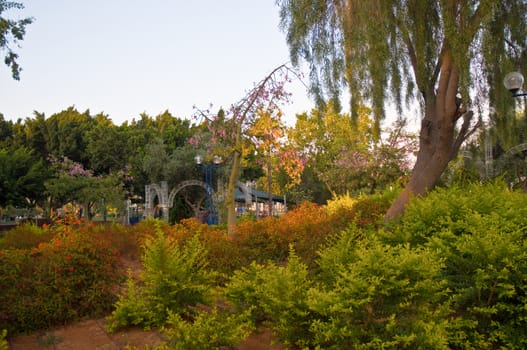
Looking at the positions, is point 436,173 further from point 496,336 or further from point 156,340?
point 156,340

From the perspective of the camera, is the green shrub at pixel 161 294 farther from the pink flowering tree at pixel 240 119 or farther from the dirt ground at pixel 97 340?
the pink flowering tree at pixel 240 119

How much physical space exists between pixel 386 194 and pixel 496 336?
495 centimetres

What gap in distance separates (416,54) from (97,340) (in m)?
6.13

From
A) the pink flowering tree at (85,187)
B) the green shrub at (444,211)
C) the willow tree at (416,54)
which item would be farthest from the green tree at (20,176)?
the green shrub at (444,211)

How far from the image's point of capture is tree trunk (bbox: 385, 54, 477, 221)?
7.12 meters

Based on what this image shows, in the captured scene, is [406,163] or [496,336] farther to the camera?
[406,163]

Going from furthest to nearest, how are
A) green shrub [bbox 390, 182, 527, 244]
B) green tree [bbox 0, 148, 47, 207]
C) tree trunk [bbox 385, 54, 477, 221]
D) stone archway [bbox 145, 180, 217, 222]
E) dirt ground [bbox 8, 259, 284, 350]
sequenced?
1. green tree [bbox 0, 148, 47, 207]
2. stone archway [bbox 145, 180, 217, 222]
3. tree trunk [bbox 385, 54, 477, 221]
4. green shrub [bbox 390, 182, 527, 244]
5. dirt ground [bbox 8, 259, 284, 350]

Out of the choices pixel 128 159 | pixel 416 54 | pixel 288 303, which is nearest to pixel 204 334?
pixel 288 303

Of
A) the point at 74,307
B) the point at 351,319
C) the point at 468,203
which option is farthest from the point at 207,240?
the point at 351,319

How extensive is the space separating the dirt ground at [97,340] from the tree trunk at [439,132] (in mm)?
3875

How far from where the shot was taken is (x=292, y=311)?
137 inches

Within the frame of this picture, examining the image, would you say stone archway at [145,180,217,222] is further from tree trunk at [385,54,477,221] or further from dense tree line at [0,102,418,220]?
tree trunk at [385,54,477,221]

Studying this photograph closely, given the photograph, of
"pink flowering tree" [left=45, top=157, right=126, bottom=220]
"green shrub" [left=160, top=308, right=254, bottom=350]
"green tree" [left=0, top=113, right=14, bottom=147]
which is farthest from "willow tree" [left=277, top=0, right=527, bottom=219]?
"green tree" [left=0, top=113, right=14, bottom=147]

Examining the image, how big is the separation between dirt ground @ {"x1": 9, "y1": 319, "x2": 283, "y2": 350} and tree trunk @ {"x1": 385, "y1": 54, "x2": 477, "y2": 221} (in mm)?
3875
